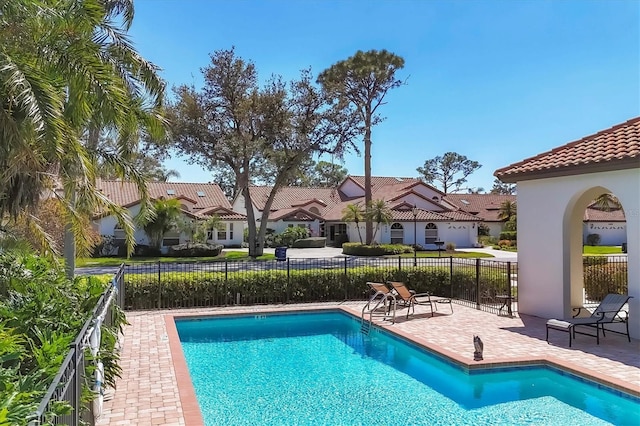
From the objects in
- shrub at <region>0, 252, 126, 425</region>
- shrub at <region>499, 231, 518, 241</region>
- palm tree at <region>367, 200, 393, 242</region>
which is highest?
palm tree at <region>367, 200, 393, 242</region>

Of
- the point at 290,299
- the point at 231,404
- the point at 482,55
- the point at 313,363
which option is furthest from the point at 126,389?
the point at 482,55

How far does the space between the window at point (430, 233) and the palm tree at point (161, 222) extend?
21.4 meters

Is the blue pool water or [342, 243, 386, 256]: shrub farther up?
[342, 243, 386, 256]: shrub

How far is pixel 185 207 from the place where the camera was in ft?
134

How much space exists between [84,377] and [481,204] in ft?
197

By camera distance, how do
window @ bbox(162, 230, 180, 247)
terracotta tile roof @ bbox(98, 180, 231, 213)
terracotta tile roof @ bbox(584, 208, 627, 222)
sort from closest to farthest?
window @ bbox(162, 230, 180, 247) → terracotta tile roof @ bbox(98, 180, 231, 213) → terracotta tile roof @ bbox(584, 208, 627, 222)

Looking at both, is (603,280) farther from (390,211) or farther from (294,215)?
(294,215)

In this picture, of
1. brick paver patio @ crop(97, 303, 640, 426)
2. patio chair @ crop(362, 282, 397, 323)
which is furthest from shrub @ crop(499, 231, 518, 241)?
Answer: patio chair @ crop(362, 282, 397, 323)

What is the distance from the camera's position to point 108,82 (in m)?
8.16

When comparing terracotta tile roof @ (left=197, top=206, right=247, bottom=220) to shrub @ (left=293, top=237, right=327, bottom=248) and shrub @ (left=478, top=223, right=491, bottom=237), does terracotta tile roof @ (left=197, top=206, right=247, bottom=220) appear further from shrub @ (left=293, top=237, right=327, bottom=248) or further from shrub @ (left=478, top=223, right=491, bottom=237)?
shrub @ (left=478, top=223, right=491, bottom=237)

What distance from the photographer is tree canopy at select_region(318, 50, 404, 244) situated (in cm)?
3694

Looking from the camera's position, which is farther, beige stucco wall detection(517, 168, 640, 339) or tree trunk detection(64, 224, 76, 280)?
tree trunk detection(64, 224, 76, 280)

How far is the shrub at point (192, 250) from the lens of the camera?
114ft

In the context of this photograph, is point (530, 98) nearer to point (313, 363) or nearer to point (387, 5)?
point (387, 5)
